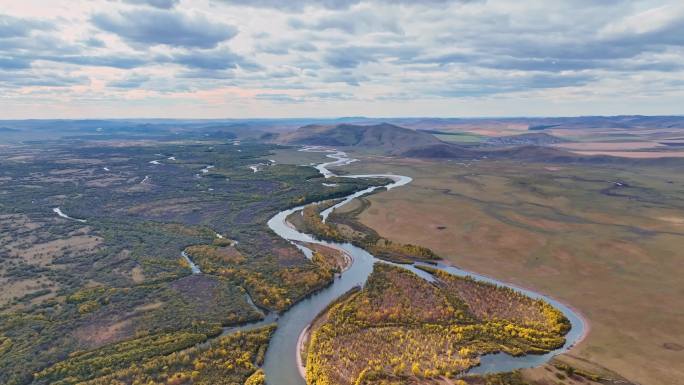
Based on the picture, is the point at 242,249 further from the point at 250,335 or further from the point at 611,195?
the point at 611,195

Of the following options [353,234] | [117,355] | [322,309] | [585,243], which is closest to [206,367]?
[117,355]

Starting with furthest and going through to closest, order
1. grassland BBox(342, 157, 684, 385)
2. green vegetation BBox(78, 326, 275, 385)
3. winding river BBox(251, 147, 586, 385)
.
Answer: grassland BBox(342, 157, 684, 385) → winding river BBox(251, 147, 586, 385) → green vegetation BBox(78, 326, 275, 385)

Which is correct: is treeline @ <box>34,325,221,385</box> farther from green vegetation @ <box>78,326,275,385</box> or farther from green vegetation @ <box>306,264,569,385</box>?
green vegetation @ <box>306,264,569,385</box>

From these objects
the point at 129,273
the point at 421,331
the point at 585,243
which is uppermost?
the point at 585,243

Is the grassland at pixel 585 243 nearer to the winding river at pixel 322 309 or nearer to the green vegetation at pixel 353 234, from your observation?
the winding river at pixel 322 309

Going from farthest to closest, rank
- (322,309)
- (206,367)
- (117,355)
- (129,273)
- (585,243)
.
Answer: (585,243) → (129,273) → (322,309) → (117,355) → (206,367)

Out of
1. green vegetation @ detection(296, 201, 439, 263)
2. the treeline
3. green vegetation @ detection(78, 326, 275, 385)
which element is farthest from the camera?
green vegetation @ detection(296, 201, 439, 263)

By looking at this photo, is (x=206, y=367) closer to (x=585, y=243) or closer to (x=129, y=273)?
(x=129, y=273)

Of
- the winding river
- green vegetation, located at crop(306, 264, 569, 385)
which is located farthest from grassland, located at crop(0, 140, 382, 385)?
green vegetation, located at crop(306, 264, 569, 385)
